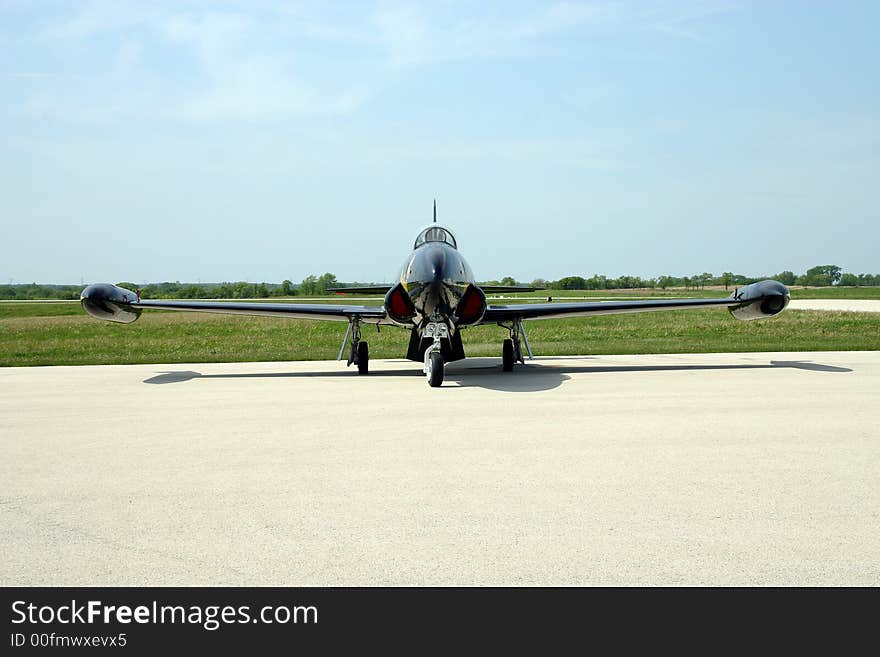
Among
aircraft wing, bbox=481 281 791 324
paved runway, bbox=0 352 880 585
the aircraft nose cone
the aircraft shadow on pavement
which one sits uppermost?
the aircraft nose cone

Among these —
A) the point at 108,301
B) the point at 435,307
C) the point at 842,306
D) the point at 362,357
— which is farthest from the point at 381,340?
the point at 842,306

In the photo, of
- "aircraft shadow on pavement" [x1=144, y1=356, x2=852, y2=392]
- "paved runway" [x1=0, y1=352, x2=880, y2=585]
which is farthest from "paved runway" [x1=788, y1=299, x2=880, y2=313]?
"paved runway" [x1=0, y1=352, x2=880, y2=585]

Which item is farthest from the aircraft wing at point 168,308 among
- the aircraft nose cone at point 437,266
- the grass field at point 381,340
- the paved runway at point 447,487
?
the paved runway at point 447,487

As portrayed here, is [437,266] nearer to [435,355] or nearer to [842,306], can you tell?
[435,355]

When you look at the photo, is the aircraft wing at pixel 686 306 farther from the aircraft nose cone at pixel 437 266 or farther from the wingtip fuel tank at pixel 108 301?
the wingtip fuel tank at pixel 108 301

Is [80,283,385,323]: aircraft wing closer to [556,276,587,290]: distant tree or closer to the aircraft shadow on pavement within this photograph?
the aircraft shadow on pavement

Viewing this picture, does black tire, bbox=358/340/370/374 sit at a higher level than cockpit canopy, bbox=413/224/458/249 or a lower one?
lower

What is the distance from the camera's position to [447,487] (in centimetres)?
651

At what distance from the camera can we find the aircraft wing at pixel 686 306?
58.0 ft

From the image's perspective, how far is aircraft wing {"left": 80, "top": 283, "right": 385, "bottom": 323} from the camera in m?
17.0

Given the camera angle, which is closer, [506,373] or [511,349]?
[506,373]

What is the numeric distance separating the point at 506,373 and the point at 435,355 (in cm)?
345

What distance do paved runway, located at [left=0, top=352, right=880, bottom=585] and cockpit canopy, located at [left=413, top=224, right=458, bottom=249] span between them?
4.89m
